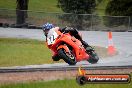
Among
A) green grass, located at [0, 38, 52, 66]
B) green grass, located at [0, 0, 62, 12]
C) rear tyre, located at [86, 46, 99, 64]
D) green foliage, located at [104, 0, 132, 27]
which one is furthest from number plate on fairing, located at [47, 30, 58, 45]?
green grass, located at [0, 0, 62, 12]

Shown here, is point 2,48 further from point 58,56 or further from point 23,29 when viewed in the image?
point 23,29

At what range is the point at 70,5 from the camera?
40656mm

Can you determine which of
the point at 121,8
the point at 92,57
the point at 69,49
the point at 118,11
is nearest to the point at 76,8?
the point at 118,11

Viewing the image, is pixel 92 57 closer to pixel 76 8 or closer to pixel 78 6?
pixel 76 8

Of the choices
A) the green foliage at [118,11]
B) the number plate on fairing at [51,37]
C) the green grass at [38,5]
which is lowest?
the green grass at [38,5]

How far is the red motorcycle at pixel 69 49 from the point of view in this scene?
535 inches

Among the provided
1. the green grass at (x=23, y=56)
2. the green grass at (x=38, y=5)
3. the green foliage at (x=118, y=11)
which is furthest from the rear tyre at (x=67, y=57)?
the green grass at (x=38, y=5)

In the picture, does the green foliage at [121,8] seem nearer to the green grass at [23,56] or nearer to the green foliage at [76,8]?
the green foliage at [76,8]

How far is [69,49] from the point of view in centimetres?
1384

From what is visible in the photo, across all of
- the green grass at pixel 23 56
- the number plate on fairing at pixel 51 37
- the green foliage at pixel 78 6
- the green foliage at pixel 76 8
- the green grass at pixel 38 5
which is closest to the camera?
the number plate on fairing at pixel 51 37

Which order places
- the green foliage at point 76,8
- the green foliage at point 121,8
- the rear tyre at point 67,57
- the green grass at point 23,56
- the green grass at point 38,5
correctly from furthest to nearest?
1. the green grass at point 38,5
2. the green foliage at point 121,8
3. the green foliage at point 76,8
4. the green grass at point 23,56
5. the rear tyre at point 67,57

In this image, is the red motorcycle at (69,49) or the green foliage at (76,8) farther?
the green foliage at (76,8)

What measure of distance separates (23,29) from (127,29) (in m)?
8.56

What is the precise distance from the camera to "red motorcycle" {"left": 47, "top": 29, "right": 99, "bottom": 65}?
13.6 metres
